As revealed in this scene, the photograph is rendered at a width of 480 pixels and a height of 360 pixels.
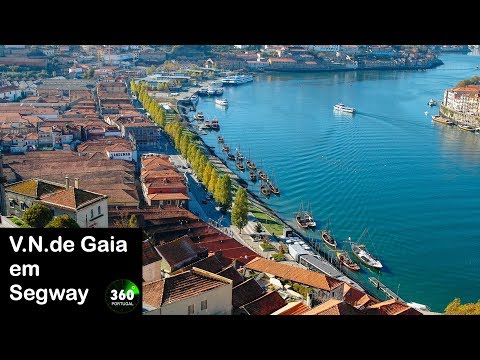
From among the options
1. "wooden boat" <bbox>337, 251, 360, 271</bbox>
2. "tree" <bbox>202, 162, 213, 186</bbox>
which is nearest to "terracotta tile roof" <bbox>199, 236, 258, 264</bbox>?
"wooden boat" <bbox>337, 251, 360, 271</bbox>

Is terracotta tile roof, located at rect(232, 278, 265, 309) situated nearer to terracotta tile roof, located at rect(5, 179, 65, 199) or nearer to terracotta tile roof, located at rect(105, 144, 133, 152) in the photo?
terracotta tile roof, located at rect(5, 179, 65, 199)

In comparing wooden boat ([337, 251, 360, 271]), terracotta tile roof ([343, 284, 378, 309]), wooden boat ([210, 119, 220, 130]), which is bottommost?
wooden boat ([337, 251, 360, 271])

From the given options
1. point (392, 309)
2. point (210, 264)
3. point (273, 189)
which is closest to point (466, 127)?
point (273, 189)

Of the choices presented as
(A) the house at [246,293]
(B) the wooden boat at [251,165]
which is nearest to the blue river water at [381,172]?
(B) the wooden boat at [251,165]

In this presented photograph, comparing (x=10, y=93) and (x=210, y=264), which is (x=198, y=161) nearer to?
(x=210, y=264)

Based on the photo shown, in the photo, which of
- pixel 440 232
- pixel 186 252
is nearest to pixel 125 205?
pixel 186 252
